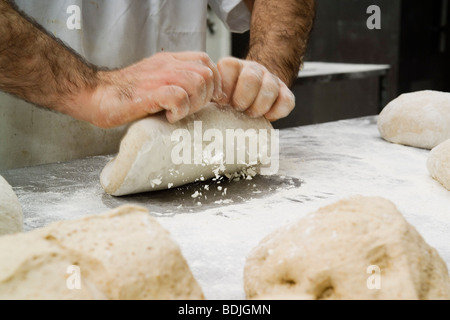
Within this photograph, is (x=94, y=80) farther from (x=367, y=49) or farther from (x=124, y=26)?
(x=367, y=49)

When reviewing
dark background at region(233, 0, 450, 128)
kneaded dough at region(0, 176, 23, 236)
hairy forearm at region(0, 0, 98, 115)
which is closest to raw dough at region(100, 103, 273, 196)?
hairy forearm at region(0, 0, 98, 115)

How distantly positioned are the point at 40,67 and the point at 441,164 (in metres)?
1.16

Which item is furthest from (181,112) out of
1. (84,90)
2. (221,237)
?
(221,237)

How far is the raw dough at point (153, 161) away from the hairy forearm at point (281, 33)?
679 mm

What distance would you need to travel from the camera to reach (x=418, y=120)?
194cm

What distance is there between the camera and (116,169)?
140cm

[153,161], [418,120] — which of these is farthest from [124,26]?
[418,120]

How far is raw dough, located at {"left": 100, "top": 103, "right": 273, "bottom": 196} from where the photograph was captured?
1378mm

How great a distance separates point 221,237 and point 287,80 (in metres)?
1.12

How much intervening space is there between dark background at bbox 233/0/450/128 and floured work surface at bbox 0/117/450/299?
275 centimetres

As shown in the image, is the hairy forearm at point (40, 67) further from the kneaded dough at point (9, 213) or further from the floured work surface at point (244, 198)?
the kneaded dough at point (9, 213)

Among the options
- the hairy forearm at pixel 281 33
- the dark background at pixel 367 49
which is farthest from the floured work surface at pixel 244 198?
the dark background at pixel 367 49
